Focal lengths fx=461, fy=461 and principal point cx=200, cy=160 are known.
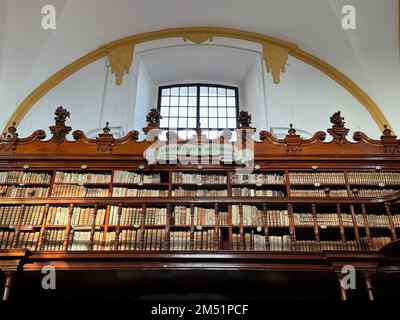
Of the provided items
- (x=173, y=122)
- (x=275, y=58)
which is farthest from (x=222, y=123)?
(x=275, y=58)

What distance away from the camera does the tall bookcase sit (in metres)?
4.72

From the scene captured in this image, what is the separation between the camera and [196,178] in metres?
6.19

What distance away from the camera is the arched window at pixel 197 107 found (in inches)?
338

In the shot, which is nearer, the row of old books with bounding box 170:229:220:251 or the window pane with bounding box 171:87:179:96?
the row of old books with bounding box 170:229:220:251

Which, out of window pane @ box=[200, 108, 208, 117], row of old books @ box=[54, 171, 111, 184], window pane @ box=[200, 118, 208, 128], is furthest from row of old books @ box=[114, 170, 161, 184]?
window pane @ box=[200, 108, 208, 117]

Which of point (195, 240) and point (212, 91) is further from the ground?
point (212, 91)

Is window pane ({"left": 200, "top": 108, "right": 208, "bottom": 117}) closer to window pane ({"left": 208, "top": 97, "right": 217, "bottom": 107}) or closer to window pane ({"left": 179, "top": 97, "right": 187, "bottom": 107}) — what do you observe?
window pane ({"left": 208, "top": 97, "right": 217, "bottom": 107})

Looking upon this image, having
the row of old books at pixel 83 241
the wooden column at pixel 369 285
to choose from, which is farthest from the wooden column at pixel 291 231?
the row of old books at pixel 83 241

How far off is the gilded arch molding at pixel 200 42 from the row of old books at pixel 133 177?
2.78 metres

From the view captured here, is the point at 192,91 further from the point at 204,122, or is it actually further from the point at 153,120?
the point at 153,120

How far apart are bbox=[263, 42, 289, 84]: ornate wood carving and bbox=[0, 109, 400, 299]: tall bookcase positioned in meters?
2.39

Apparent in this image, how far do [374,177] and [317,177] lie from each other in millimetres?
753
